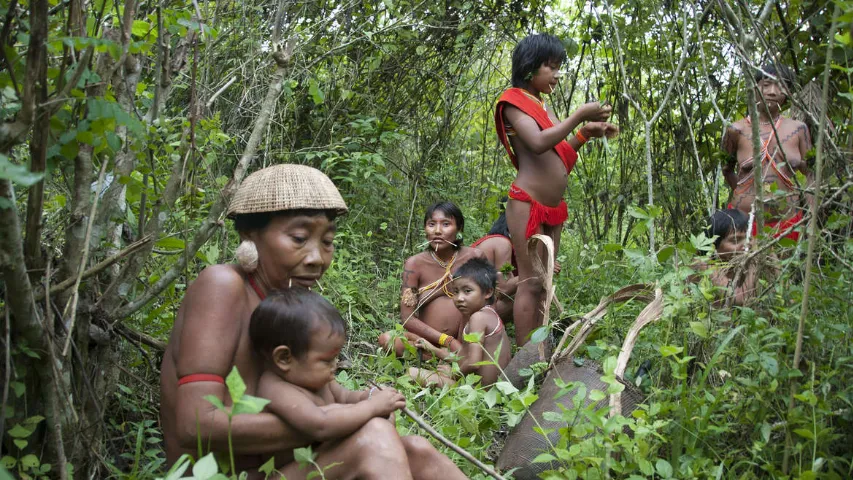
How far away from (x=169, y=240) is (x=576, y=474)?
5.02ft

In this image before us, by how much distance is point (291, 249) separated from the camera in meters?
2.33

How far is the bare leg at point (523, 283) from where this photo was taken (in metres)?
4.29

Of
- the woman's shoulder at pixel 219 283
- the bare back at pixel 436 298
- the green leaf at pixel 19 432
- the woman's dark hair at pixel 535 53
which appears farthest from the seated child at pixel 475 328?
the green leaf at pixel 19 432

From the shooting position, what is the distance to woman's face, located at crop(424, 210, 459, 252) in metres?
4.98

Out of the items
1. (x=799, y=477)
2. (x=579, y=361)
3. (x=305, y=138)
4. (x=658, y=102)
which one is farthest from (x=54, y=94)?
(x=305, y=138)

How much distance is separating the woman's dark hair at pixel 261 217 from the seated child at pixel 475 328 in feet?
5.33

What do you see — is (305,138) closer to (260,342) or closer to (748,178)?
(748,178)

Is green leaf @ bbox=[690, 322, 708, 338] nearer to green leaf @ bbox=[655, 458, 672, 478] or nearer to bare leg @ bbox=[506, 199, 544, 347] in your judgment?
green leaf @ bbox=[655, 458, 672, 478]

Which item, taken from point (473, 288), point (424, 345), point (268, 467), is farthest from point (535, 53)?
point (268, 467)

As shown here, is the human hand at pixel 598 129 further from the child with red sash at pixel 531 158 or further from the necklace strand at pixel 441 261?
the necklace strand at pixel 441 261

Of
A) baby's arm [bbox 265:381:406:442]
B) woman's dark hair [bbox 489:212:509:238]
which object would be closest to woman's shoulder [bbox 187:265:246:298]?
baby's arm [bbox 265:381:406:442]

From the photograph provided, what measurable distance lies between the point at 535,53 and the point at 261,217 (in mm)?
2427

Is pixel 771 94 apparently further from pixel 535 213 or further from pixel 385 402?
pixel 385 402

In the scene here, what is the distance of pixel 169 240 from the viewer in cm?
281
